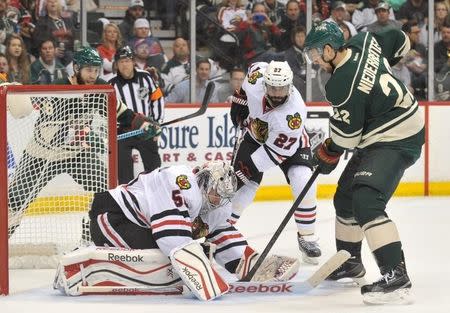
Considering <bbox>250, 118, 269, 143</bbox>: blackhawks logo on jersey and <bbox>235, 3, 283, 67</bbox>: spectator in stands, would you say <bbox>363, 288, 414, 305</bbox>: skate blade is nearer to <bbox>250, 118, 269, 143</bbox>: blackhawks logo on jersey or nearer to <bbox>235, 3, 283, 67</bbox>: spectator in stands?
<bbox>250, 118, 269, 143</bbox>: blackhawks logo on jersey

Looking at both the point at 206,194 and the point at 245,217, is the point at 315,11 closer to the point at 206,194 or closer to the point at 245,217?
the point at 245,217

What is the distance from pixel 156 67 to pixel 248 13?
87 centimetres

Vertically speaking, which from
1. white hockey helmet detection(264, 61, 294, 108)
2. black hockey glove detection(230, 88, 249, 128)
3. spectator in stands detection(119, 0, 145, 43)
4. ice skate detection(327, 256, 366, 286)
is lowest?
ice skate detection(327, 256, 366, 286)

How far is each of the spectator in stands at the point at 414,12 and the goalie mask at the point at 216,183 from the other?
4.94 m

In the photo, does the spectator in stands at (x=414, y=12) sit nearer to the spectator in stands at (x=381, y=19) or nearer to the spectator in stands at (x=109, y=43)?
the spectator in stands at (x=381, y=19)

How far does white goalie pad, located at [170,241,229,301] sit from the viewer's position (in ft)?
15.6

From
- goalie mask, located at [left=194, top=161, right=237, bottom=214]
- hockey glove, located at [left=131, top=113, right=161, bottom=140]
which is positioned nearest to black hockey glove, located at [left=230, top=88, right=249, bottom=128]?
hockey glove, located at [left=131, top=113, right=161, bottom=140]

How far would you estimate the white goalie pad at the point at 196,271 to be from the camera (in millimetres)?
4758

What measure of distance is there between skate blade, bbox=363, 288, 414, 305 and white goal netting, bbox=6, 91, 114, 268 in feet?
4.79

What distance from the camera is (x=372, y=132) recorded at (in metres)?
4.94

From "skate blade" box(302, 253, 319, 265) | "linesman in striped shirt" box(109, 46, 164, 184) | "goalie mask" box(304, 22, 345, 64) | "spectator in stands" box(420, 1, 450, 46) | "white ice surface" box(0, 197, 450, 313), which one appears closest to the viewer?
"white ice surface" box(0, 197, 450, 313)

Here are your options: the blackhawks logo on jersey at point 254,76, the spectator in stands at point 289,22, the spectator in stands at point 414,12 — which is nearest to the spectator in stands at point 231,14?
the spectator in stands at point 289,22

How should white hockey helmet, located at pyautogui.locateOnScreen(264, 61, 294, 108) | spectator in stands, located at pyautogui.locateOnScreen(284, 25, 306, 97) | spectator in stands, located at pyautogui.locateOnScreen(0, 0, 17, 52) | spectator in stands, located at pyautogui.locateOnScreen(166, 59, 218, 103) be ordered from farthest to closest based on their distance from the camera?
spectator in stands, located at pyautogui.locateOnScreen(284, 25, 306, 97) → spectator in stands, located at pyautogui.locateOnScreen(166, 59, 218, 103) → spectator in stands, located at pyautogui.locateOnScreen(0, 0, 17, 52) → white hockey helmet, located at pyautogui.locateOnScreen(264, 61, 294, 108)

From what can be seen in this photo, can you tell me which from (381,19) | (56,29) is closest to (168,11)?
(56,29)
